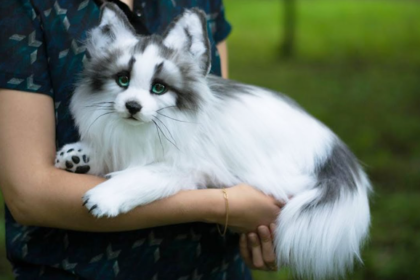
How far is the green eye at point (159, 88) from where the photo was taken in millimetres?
1854

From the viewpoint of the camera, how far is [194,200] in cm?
193

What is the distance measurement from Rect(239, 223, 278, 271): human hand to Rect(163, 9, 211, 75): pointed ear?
61 centimetres

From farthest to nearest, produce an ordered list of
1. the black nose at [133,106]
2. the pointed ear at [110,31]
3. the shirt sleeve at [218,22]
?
the shirt sleeve at [218,22], the pointed ear at [110,31], the black nose at [133,106]

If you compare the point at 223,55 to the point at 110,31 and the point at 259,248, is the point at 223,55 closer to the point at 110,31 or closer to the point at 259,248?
the point at 110,31

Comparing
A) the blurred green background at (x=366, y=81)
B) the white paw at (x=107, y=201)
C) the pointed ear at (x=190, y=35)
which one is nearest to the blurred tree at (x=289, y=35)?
the blurred green background at (x=366, y=81)

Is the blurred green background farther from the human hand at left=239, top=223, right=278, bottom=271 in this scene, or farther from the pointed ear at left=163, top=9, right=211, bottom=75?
the pointed ear at left=163, top=9, right=211, bottom=75

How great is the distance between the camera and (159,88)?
1866 millimetres

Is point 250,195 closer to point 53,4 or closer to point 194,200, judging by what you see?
point 194,200

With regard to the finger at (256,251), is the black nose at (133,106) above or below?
above

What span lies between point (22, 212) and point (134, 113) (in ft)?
1.54

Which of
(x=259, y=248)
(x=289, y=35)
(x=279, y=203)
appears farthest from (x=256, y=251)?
(x=289, y=35)

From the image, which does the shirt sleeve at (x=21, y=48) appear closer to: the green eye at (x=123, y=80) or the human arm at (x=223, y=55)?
the green eye at (x=123, y=80)

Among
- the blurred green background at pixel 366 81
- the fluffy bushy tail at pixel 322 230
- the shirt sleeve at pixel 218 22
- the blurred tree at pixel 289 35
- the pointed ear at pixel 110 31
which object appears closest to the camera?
the pointed ear at pixel 110 31

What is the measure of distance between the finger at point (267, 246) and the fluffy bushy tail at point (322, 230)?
0.03 m
